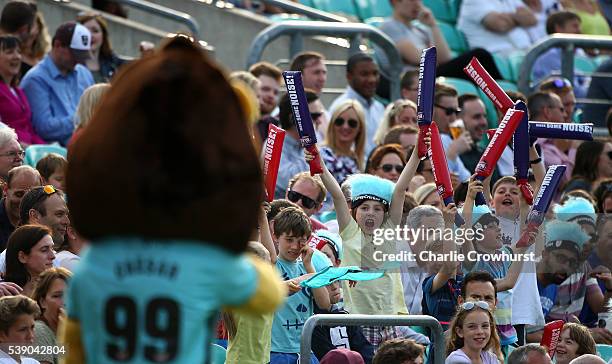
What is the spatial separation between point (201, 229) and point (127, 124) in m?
0.38

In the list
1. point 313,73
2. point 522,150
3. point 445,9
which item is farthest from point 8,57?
point 445,9

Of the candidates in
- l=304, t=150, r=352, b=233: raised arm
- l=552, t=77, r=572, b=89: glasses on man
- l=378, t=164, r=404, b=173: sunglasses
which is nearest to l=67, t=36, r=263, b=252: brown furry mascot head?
l=304, t=150, r=352, b=233: raised arm

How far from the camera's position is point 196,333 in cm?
447

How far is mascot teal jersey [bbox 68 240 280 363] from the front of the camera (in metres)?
4.40

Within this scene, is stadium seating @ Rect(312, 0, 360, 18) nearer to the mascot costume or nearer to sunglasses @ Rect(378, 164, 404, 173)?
sunglasses @ Rect(378, 164, 404, 173)

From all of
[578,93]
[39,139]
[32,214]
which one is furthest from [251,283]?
[578,93]

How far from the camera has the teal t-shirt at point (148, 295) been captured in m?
4.40

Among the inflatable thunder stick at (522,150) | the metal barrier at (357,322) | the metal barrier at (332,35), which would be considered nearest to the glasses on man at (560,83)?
the metal barrier at (332,35)

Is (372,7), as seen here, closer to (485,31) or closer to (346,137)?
(485,31)

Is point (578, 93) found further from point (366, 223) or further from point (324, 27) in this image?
point (366, 223)

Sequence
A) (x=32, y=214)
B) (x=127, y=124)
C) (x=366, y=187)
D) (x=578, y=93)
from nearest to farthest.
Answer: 1. (x=127, y=124)
2. (x=32, y=214)
3. (x=366, y=187)
4. (x=578, y=93)

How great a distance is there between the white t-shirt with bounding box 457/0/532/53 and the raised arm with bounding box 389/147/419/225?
632cm

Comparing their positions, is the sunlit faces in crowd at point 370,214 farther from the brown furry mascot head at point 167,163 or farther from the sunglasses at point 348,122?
the brown furry mascot head at point 167,163

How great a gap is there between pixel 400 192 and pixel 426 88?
80 centimetres
